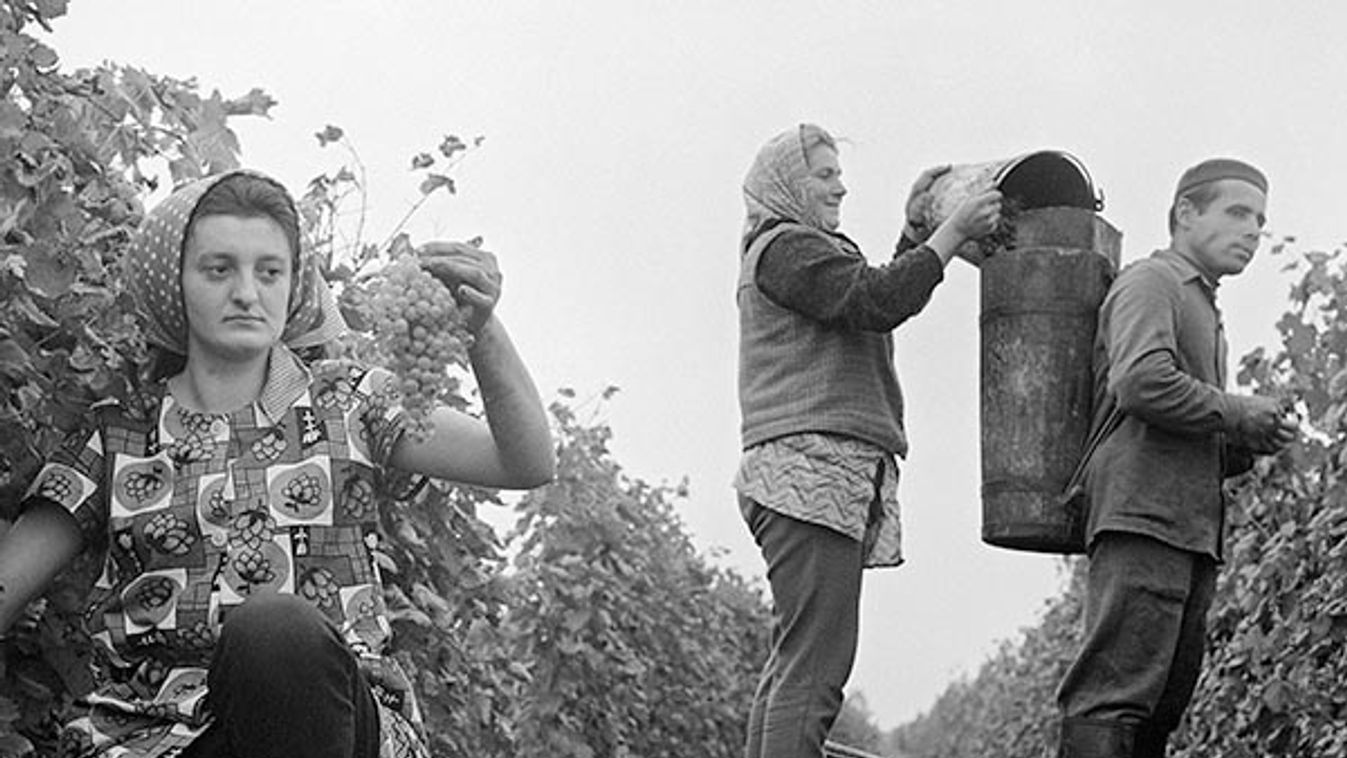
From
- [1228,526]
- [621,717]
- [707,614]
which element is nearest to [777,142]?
[1228,526]

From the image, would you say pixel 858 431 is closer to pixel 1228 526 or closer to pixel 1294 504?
pixel 1294 504

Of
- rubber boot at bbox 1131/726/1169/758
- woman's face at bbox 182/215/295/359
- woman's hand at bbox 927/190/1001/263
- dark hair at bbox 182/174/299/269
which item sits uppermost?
woman's hand at bbox 927/190/1001/263

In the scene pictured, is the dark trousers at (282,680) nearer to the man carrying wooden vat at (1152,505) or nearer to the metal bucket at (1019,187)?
the man carrying wooden vat at (1152,505)

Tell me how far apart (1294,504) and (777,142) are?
2529 mm

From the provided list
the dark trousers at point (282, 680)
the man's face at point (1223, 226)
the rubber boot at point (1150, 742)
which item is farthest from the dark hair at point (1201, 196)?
the dark trousers at point (282, 680)

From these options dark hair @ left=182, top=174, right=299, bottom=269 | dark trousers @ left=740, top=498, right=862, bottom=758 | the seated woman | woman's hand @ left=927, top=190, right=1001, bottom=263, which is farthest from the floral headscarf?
dark hair @ left=182, top=174, right=299, bottom=269

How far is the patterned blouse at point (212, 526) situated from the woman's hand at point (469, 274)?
15cm

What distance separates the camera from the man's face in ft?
17.4

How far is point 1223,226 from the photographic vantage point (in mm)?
5309

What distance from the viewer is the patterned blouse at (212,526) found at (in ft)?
10.5

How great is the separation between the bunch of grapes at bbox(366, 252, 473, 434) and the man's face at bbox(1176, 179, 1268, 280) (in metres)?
2.52

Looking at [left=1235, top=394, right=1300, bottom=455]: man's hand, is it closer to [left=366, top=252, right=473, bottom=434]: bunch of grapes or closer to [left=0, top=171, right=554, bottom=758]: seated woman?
[left=0, top=171, right=554, bottom=758]: seated woman

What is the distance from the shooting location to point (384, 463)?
11.2ft

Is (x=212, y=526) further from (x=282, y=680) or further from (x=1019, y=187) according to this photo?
(x=1019, y=187)
